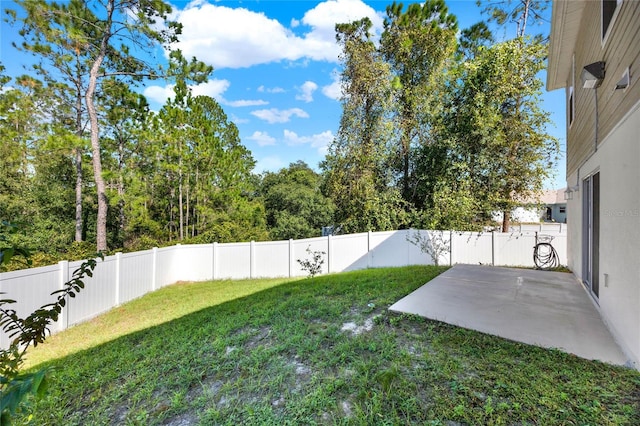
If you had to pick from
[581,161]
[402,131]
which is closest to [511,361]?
[581,161]

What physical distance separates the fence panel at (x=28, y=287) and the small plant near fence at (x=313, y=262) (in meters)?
5.46

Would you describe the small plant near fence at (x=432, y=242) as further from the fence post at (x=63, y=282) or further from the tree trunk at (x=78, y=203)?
the tree trunk at (x=78, y=203)

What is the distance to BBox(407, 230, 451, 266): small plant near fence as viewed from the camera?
11.0 metres

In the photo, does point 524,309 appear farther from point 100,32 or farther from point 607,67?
point 100,32

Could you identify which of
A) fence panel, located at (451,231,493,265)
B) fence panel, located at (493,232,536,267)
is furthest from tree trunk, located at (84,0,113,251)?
fence panel, located at (493,232,536,267)

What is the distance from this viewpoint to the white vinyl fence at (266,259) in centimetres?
610

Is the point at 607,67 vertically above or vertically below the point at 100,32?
below

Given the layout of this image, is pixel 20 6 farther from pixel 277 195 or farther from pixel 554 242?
pixel 554 242

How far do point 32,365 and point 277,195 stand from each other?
65.4 feet

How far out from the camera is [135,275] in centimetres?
716

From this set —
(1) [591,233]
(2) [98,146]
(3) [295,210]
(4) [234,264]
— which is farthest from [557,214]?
(2) [98,146]

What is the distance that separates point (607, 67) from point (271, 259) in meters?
8.40

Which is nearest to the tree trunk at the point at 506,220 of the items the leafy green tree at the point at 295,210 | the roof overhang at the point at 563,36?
the roof overhang at the point at 563,36

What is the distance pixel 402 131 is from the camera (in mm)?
14539
